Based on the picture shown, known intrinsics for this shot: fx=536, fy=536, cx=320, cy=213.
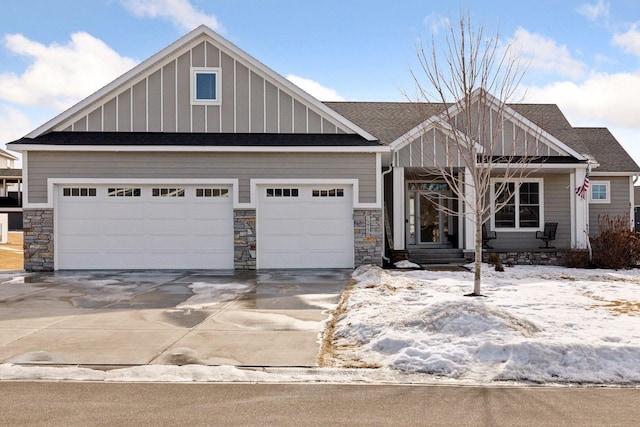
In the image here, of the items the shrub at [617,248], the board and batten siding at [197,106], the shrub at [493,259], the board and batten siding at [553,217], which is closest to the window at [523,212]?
the board and batten siding at [553,217]

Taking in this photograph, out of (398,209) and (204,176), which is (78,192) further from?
(398,209)

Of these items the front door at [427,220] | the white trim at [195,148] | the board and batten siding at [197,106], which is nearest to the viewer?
the white trim at [195,148]

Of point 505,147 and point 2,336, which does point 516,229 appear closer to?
point 505,147

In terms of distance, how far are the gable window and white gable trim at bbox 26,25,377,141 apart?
73cm

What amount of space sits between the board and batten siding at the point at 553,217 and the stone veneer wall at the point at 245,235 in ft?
26.2

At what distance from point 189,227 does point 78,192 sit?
3.15 meters

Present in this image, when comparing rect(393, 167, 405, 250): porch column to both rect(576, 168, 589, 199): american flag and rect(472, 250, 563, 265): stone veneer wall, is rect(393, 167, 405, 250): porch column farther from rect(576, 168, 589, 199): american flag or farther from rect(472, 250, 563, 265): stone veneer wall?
rect(576, 168, 589, 199): american flag

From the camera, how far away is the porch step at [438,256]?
632 inches

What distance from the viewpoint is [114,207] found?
1448 centimetres

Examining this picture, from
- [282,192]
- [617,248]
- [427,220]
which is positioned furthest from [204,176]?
[617,248]

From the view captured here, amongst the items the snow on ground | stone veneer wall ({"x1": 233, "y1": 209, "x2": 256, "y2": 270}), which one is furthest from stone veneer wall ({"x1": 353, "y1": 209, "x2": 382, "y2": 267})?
the snow on ground

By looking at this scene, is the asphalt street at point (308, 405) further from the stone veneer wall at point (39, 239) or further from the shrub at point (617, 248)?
the shrub at point (617, 248)

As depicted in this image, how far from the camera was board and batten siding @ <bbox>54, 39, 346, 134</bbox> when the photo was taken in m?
14.5

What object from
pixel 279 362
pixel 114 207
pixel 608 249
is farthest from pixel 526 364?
pixel 114 207
